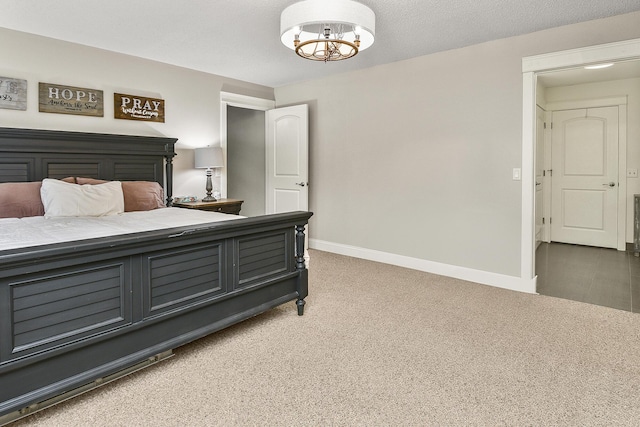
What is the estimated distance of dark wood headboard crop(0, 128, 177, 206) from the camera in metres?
3.25

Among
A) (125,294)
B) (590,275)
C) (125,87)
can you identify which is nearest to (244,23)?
(125,87)

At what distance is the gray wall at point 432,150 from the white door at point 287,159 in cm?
22

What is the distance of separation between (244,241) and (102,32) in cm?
246

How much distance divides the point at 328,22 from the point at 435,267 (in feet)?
9.06

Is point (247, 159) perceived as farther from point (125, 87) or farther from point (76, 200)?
point (76, 200)

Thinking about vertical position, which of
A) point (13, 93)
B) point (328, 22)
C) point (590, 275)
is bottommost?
point (590, 275)

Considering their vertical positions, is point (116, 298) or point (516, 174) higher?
point (516, 174)

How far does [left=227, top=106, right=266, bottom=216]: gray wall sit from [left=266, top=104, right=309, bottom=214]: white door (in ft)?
1.74

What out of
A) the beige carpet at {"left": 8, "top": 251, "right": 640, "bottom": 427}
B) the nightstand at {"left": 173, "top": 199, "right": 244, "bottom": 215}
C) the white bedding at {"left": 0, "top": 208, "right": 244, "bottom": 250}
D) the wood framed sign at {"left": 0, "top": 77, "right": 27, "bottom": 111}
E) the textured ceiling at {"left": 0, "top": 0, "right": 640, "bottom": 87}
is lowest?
the beige carpet at {"left": 8, "top": 251, "right": 640, "bottom": 427}

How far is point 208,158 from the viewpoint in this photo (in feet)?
14.7

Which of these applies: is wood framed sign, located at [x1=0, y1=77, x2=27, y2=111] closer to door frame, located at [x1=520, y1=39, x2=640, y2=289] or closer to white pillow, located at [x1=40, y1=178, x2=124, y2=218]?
white pillow, located at [x1=40, y1=178, x2=124, y2=218]

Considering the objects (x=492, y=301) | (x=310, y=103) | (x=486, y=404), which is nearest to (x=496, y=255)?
(x=492, y=301)

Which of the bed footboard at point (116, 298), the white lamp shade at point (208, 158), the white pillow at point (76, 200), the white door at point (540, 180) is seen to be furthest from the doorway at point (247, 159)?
the white door at point (540, 180)

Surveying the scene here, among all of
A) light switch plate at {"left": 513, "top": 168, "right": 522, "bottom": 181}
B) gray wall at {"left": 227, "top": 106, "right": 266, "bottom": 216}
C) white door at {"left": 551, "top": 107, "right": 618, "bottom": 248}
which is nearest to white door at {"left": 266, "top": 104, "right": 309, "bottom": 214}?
gray wall at {"left": 227, "top": 106, "right": 266, "bottom": 216}
